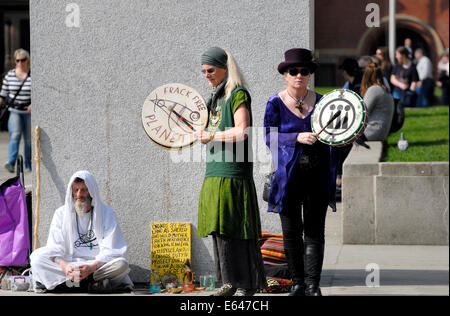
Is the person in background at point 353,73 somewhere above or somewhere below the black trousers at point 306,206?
above

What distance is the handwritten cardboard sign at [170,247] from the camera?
23.3ft

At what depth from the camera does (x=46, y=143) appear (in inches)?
285

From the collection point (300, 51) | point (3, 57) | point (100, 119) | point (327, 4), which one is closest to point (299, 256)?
point (300, 51)

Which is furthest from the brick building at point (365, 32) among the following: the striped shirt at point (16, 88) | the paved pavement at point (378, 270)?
the paved pavement at point (378, 270)

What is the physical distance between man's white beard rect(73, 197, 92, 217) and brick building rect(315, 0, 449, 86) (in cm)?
2135

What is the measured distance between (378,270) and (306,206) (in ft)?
4.88

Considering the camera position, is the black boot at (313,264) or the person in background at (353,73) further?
the person in background at (353,73)

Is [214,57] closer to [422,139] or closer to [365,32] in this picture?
[422,139]

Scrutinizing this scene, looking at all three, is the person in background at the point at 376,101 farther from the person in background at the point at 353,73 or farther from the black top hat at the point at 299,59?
the black top hat at the point at 299,59

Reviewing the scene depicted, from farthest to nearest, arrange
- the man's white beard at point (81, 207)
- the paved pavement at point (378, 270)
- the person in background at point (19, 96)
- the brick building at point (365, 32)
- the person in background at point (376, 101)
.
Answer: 1. the brick building at point (365, 32)
2. the person in background at point (19, 96)
3. the person in background at point (376, 101)
4. the man's white beard at point (81, 207)
5. the paved pavement at point (378, 270)

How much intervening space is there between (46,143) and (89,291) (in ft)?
4.15

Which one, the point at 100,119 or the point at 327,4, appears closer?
the point at 100,119

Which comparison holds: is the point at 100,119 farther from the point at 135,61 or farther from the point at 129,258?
the point at 129,258
